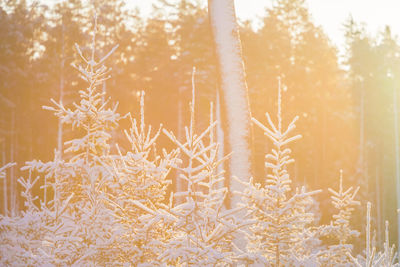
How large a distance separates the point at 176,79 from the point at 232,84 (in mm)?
27123

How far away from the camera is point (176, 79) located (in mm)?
33688

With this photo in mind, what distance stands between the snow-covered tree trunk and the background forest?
2398 cm

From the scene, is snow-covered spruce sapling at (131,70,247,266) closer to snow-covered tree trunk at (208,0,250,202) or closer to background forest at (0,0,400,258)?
snow-covered tree trunk at (208,0,250,202)

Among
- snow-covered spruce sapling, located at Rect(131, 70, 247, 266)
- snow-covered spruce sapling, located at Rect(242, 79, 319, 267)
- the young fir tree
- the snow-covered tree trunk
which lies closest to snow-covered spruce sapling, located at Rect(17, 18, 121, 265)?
the young fir tree

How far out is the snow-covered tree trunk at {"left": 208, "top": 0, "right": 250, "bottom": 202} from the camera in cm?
659

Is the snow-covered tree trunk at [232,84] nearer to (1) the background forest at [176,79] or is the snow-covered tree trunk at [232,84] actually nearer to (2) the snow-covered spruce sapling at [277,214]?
(2) the snow-covered spruce sapling at [277,214]

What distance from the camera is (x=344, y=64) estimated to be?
49.0 m

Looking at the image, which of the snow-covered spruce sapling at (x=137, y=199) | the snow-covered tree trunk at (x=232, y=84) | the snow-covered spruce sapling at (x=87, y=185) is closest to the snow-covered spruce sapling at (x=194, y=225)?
the snow-covered spruce sapling at (x=137, y=199)

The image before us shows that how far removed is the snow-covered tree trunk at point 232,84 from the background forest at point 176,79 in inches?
944

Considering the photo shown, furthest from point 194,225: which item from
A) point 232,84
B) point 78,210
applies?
point 232,84

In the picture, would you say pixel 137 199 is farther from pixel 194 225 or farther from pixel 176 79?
pixel 176 79

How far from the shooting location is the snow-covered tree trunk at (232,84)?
6.59m

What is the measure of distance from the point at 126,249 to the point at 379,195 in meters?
48.7

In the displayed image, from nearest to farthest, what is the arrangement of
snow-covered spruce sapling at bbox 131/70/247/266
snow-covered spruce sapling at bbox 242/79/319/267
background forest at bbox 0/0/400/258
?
snow-covered spruce sapling at bbox 131/70/247/266
snow-covered spruce sapling at bbox 242/79/319/267
background forest at bbox 0/0/400/258
